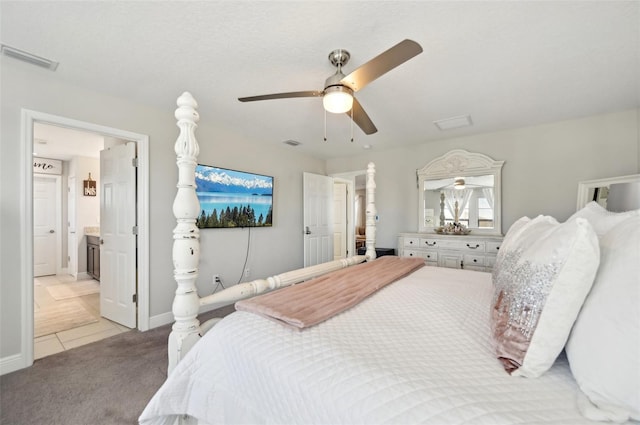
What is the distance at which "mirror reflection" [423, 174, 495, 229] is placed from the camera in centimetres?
371

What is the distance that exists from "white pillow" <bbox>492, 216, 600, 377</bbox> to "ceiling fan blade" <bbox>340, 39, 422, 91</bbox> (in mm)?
1054

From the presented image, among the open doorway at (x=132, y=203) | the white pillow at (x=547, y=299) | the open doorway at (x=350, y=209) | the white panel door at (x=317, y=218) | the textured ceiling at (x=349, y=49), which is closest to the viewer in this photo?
the white pillow at (x=547, y=299)

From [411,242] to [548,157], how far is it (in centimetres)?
200

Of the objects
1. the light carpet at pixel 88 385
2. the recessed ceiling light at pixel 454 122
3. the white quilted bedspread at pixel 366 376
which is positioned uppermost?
the recessed ceiling light at pixel 454 122

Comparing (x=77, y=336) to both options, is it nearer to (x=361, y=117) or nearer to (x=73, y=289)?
(x=73, y=289)

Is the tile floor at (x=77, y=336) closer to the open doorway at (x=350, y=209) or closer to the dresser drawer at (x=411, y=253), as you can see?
the dresser drawer at (x=411, y=253)

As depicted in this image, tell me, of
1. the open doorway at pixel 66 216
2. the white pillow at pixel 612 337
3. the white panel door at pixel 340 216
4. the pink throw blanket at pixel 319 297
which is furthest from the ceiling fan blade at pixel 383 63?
the open doorway at pixel 66 216

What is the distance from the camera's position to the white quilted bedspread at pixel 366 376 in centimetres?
66

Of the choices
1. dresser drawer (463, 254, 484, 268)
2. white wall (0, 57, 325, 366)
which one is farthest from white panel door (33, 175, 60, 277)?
dresser drawer (463, 254, 484, 268)

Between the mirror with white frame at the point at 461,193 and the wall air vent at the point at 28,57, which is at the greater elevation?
the wall air vent at the point at 28,57

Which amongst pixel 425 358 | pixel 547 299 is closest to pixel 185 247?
pixel 425 358

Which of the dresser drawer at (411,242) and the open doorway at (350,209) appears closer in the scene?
the dresser drawer at (411,242)

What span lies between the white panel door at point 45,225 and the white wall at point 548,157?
692cm

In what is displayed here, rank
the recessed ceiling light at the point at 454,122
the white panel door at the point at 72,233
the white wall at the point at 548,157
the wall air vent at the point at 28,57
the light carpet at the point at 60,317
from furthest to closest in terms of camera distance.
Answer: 1. the white panel door at the point at 72,233
2. the recessed ceiling light at the point at 454,122
3. the white wall at the point at 548,157
4. the light carpet at the point at 60,317
5. the wall air vent at the point at 28,57
